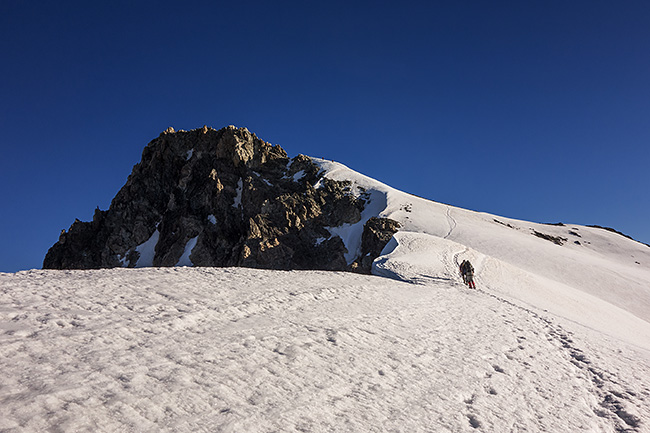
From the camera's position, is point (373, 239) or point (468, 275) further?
point (373, 239)

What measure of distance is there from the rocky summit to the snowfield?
39.0 m

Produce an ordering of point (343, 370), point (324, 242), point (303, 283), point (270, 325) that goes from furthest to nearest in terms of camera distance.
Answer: point (324, 242)
point (303, 283)
point (270, 325)
point (343, 370)

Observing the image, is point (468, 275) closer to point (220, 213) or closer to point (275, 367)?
point (275, 367)

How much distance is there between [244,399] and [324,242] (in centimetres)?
5198

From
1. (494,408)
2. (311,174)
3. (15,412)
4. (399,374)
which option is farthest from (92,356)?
(311,174)

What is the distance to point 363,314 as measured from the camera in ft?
32.7

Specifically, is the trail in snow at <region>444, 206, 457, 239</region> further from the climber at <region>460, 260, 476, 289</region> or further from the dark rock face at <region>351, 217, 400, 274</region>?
the climber at <region>460, 260, 476, 289</region>

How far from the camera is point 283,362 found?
5863 mm

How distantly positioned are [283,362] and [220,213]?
190 ft

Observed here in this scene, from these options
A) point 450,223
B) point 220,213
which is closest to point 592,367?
point 450,223

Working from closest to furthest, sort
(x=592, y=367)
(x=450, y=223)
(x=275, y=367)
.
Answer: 1. (x=275, y=367)
2. (x=592, y=367)
3. (x=450, y=223)

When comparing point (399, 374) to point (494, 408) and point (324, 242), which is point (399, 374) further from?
point (324, 242)

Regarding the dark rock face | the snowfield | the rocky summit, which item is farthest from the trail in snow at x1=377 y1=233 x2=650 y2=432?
the rocky summit

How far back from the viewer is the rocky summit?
179 feet
